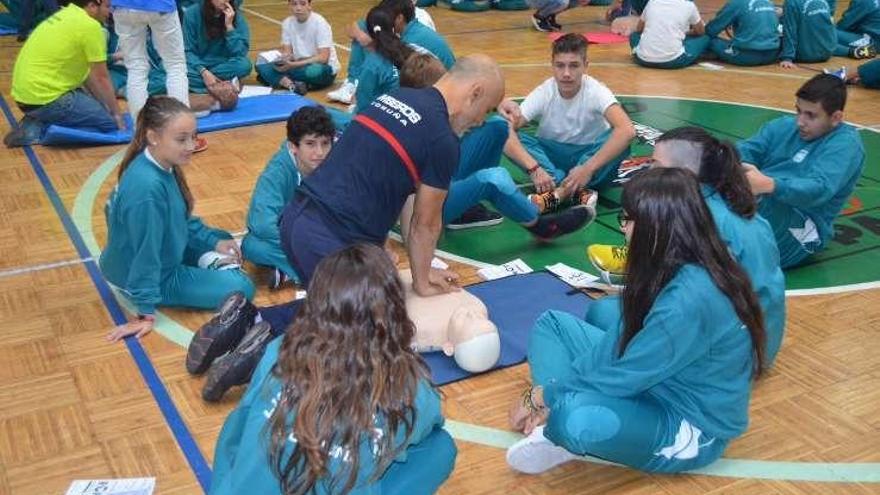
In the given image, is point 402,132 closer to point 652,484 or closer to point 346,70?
point 652,484

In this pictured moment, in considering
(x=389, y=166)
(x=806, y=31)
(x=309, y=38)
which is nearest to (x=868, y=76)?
(x=806, y=31)

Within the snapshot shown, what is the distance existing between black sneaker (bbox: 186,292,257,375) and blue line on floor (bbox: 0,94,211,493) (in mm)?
162

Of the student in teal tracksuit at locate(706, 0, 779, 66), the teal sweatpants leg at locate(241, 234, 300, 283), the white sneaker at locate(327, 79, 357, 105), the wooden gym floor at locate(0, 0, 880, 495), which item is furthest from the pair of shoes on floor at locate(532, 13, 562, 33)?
the teal sweatpants leg at locate(241, 234, 300, 283)

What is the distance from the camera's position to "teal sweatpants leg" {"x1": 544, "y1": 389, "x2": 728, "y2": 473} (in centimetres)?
288

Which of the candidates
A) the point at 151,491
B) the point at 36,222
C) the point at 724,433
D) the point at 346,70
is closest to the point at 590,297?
the point at 724,433

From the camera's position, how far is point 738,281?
279 centimetres

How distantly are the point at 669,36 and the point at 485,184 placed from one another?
482 cm

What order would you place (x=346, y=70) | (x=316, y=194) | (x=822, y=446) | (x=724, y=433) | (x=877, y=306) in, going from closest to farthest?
1. (x=724, y=433)
2. (x=822, y=446)
3. (x=316, y=194)
4. (x=877, y=306)
5. (x=346, y=70)

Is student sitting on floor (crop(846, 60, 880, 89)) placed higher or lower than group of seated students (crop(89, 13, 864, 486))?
lower

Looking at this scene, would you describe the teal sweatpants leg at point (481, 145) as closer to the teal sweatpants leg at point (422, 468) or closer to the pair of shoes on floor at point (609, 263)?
the pair of shoes on floor at point (609, 263)

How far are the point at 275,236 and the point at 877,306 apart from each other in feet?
9.15

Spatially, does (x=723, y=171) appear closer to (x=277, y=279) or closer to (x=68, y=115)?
(x=277, y=279)

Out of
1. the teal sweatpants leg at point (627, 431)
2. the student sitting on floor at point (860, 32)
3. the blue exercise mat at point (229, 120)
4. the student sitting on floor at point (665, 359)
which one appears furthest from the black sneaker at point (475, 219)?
the student sitting on floor at point (860, 32)

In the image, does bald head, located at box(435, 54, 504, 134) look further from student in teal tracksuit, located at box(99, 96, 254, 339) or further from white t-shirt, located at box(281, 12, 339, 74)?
white t-shirt, located at box(281, 12, 339, 74)
